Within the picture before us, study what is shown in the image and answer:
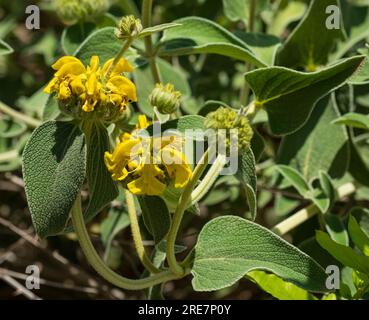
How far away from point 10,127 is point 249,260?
2.20 feet

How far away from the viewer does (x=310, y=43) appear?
4.04 feet

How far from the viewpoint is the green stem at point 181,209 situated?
82 centimetres

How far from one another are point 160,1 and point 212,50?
62 cm

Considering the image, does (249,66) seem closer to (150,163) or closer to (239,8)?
(239,8)

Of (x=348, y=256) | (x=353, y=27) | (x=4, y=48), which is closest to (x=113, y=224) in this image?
(x=4, y=48)

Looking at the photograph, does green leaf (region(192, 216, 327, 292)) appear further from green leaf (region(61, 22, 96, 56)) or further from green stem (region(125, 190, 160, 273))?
green leaf (region(61, 22, 96, 56))

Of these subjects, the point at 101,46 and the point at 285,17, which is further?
the point at 285,17

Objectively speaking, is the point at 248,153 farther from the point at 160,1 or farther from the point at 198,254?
the point at 160,1

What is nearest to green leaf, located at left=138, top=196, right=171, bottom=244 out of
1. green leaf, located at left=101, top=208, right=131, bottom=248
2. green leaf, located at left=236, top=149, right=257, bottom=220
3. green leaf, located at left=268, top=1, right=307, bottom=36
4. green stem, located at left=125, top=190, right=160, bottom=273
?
green stem, located at left=125, top=190, right=160, bottom=273

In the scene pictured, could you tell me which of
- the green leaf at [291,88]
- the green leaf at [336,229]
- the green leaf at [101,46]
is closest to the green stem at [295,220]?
the green leaf at [336,229]

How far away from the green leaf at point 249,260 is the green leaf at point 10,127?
58cm

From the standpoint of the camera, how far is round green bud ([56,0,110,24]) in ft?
4.09

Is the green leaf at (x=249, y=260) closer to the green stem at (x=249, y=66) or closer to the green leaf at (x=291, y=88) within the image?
the green leaf at (x=291, y=88)

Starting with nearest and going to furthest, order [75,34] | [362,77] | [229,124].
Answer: [229,124] < [362,77] < [75,34]
